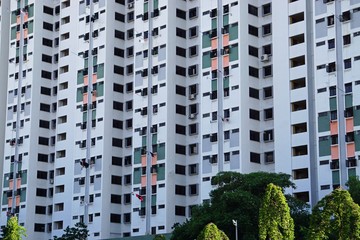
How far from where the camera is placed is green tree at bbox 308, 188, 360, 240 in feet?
132

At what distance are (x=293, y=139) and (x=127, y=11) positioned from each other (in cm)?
2664

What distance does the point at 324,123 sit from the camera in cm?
7381

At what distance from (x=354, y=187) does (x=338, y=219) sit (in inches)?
963

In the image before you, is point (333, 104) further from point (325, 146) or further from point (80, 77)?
point (80, 77)

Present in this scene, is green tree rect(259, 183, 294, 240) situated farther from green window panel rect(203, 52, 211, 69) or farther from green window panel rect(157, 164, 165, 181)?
green window panel rect(203, 52, 211, 69)

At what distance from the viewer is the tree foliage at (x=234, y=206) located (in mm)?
64812

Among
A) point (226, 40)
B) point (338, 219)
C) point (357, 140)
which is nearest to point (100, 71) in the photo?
point (226, 40)

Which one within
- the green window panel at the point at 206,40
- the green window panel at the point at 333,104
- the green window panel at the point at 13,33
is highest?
the green window panel at the point at 13,33

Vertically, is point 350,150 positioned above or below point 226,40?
below

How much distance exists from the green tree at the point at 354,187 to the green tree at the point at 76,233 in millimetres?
28361

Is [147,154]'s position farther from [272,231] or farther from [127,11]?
[272,231]

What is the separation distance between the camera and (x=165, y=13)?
283ft

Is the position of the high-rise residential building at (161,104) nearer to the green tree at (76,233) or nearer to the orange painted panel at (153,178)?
the orange painted panel at (153,178)

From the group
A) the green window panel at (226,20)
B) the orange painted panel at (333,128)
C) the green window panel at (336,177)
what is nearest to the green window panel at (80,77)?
the green window panel at (226,20)
